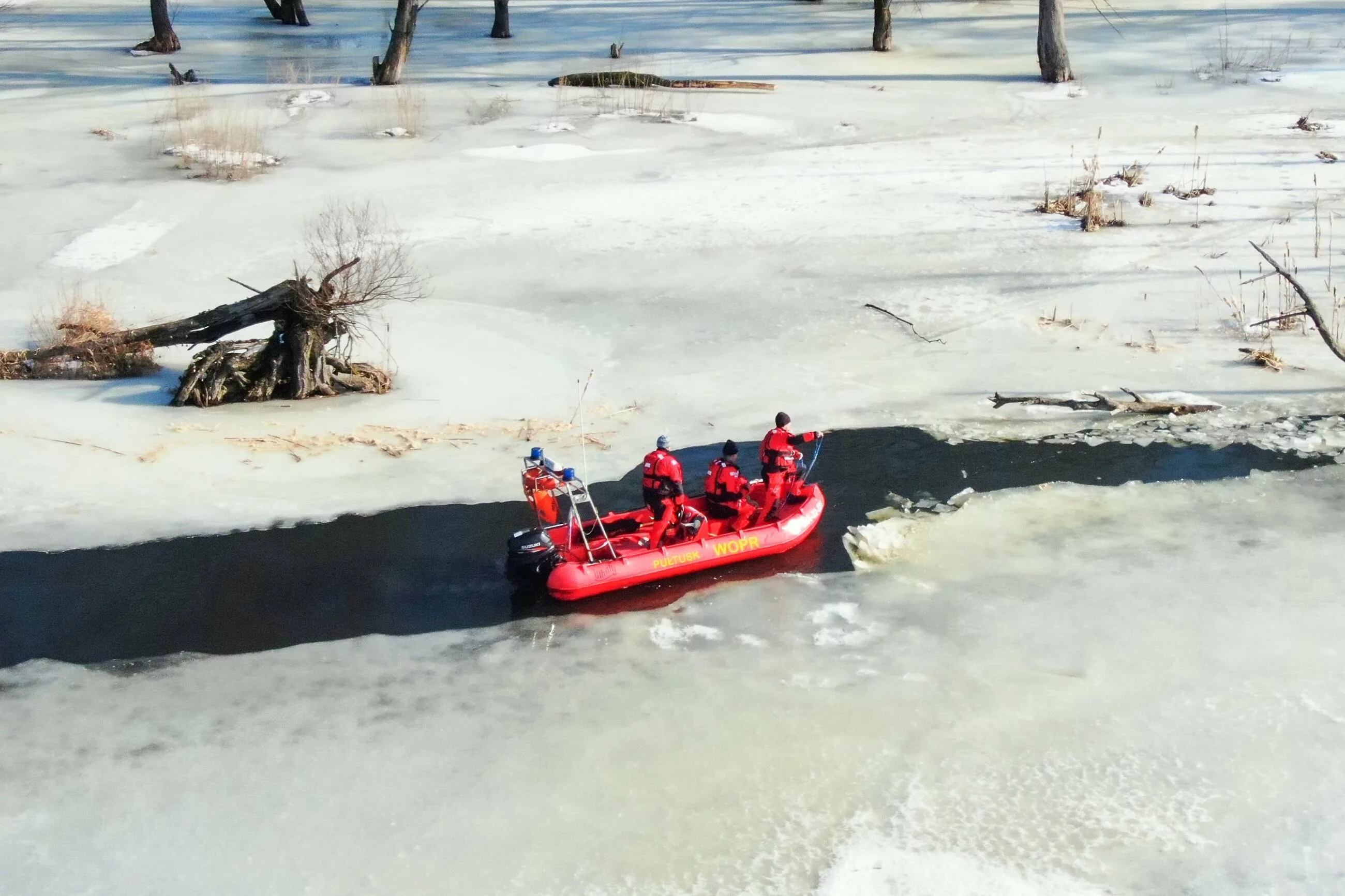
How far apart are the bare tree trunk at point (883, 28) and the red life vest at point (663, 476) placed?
19.7 metres

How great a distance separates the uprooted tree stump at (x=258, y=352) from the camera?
42.8 ft

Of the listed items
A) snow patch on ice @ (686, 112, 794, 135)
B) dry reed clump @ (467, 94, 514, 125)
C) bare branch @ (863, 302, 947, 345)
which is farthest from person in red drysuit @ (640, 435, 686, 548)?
dry reed clump @ (467, 94, 514, 125)

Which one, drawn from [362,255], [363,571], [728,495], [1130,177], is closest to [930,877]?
[728,495]

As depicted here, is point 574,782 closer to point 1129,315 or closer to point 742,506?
point 742,506

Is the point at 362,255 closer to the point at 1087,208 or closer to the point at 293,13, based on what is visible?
the point at 1087,208

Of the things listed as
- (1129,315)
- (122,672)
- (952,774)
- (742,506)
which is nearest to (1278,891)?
(952,774)

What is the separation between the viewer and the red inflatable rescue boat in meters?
9.91

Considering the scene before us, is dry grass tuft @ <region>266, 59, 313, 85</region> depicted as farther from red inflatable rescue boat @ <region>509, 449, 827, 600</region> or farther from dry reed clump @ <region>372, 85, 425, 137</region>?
red inflatable rescue boat @ <region>509, 449, 827, 600</region>

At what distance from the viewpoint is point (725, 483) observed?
10.6 metres

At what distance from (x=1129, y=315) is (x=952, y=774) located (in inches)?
371

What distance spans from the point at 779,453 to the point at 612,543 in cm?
155

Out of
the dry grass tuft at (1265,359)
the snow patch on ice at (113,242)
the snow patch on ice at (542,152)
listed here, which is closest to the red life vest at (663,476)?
the dry grass tuft at (1265,359)

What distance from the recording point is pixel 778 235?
18.2 m

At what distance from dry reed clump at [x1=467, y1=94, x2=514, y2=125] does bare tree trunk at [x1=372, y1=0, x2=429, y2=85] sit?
5.35ft
